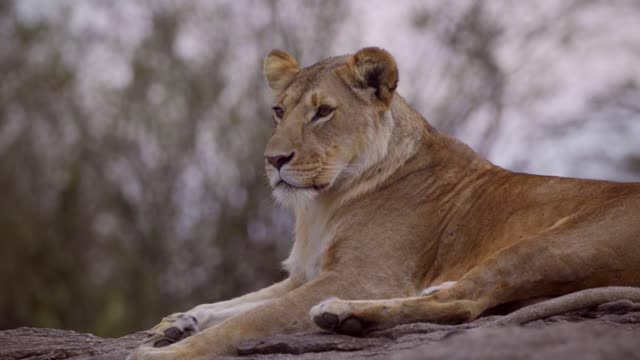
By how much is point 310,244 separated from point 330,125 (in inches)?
23.1

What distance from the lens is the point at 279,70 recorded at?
6.73m

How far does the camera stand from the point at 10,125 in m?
18.4

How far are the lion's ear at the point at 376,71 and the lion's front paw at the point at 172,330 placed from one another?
1.44 metres

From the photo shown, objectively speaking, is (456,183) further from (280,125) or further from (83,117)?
(83,117)

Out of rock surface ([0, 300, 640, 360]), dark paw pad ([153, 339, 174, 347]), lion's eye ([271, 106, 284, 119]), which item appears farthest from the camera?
lion's eye ([271, 106, 284, 119])

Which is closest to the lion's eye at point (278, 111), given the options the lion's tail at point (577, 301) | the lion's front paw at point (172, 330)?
the lion's front paw at point (172, 330)

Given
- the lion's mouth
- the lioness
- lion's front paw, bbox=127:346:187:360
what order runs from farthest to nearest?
the lion's mouth
the lioness
lion's front paw, bbox=127:346:187:360

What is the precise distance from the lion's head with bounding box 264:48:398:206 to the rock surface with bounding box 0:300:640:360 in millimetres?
1000

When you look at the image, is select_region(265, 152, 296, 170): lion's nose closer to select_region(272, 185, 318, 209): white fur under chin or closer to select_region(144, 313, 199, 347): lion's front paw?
select_region(272, 185, 318, 209): white fur under chin

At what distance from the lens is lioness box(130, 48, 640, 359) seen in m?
5.18

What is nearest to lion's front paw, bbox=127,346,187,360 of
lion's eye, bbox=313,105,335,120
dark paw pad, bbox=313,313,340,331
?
dark paw pad, bbox=313,313,340,331

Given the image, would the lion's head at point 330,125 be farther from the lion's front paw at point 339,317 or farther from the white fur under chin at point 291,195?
the lion's front paw at point 339,317

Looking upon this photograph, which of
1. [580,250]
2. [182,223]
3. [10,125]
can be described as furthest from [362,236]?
[10,125]

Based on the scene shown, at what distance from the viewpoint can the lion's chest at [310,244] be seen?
6023 millimetres
